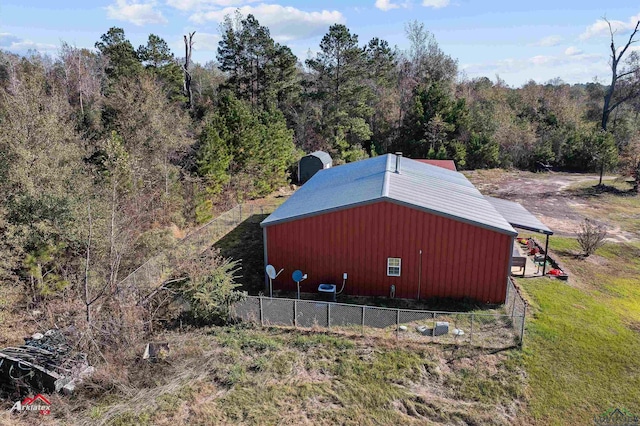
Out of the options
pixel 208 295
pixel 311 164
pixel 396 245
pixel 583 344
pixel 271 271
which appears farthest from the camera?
pixel 311 164

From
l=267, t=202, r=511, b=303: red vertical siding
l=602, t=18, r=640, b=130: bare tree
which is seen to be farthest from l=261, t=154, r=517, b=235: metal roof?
l=602, t=18, r=640, b=130: bare tree

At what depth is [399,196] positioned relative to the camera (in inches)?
563

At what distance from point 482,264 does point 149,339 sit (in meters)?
10.8

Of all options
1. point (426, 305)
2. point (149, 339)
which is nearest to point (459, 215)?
point (426, 305)

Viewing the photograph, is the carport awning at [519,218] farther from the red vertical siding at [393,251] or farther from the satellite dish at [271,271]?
the satellite dish at [271,271]

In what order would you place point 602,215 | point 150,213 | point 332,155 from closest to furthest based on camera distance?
point 150,213 < point 602,215 < point 332,155

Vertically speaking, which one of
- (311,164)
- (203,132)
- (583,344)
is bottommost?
(583,344)

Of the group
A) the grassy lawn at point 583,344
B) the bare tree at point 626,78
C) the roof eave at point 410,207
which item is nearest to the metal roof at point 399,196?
the roof eave at point 410,207

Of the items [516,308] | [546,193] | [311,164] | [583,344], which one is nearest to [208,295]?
[516,308]

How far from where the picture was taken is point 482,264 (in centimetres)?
1382

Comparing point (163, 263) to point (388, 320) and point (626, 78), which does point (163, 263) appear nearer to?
point (388, 320)

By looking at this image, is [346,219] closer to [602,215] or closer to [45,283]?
[45,283]

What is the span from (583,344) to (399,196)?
6.95 meters

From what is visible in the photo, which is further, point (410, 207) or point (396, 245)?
point (396, 245)
